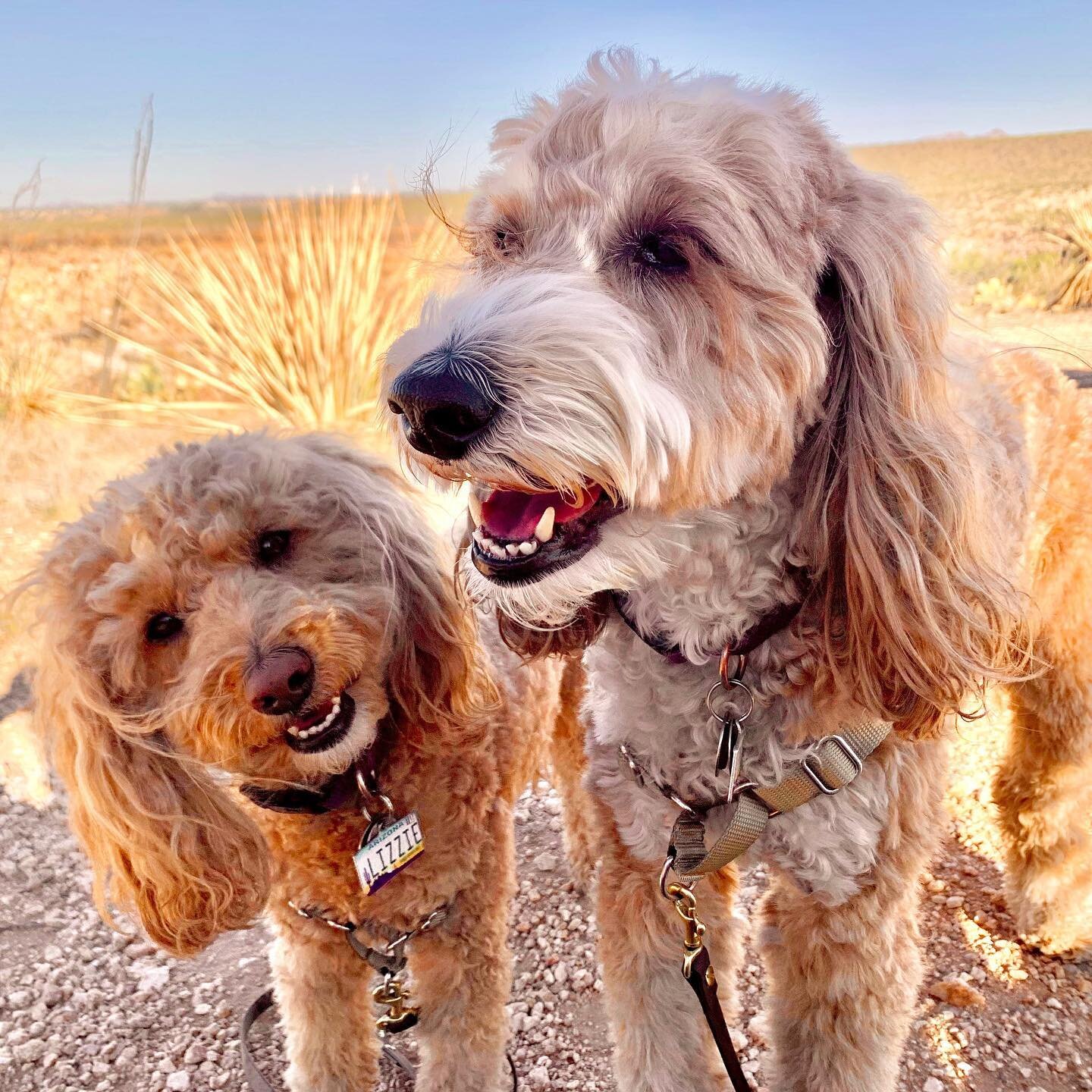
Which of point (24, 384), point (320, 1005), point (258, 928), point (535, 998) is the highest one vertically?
point (320, 1005)

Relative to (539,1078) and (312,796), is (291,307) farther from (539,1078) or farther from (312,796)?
(539,1078)

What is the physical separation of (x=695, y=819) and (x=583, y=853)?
5.19 feet

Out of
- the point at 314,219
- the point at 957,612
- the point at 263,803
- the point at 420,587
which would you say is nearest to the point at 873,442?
the point at 957,612

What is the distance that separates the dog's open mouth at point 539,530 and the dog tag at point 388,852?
34.3 inches

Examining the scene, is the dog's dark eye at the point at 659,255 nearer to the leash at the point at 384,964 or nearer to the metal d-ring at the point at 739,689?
the metal d-ring at the point at 739,689

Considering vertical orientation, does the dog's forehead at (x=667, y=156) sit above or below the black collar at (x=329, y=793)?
above

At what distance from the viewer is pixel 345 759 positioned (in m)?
2.08

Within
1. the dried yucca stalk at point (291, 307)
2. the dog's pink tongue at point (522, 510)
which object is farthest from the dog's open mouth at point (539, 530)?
the dried yucca stalk at point (291, 307)

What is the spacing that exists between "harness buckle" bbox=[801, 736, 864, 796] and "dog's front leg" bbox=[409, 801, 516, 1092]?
3.16 feet

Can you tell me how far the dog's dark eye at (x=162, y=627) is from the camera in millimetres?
2158

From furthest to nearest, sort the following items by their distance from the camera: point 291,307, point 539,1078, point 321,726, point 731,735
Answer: point 291,307, point 539,1078, point 321,726, point 731,735

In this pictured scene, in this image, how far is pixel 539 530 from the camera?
5.20ft

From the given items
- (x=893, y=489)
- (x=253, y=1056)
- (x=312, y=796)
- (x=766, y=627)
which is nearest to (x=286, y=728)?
(x=312, y=796)

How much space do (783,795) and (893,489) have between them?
63cm
